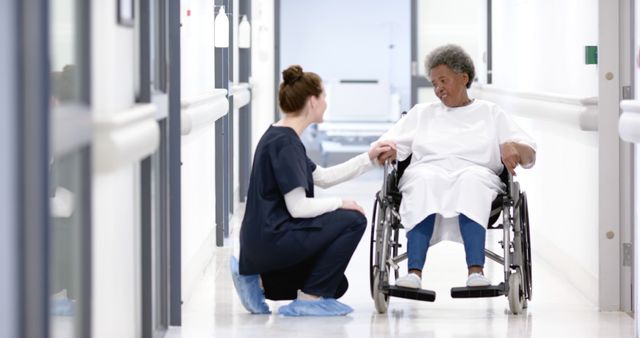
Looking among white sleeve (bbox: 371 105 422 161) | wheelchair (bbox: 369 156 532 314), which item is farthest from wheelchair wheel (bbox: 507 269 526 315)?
white sleeve (bbox: 371 105 422 161)

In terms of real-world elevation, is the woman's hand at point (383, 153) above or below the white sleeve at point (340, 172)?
above

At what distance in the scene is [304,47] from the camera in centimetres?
1283

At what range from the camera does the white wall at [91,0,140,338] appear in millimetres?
2982

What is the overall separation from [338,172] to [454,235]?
527 mm

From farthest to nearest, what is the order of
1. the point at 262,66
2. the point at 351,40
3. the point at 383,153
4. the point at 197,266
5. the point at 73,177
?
the point at 351,40 → the point at 262,66 → the point at 197,266 → the point at 383,153 → the point at 73,177

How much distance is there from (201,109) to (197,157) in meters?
0.54

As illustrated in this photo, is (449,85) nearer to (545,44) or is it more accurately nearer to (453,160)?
(453,160)

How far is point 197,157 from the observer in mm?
5695

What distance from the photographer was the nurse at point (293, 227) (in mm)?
4578

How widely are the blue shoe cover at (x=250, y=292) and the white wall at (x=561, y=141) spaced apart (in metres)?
1.39

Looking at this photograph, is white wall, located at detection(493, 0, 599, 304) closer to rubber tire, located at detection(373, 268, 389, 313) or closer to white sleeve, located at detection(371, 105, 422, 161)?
white sleeve, located at detection(371, 105, 422, 161)

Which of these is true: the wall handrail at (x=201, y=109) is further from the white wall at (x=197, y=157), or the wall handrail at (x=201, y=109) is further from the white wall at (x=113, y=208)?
the white wall at (x=113, y=208)

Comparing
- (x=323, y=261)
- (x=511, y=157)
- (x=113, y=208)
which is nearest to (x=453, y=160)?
(x=511, y=157)

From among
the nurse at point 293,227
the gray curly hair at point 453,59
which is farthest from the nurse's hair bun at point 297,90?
the gray curly hair at point 453,59
